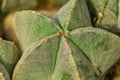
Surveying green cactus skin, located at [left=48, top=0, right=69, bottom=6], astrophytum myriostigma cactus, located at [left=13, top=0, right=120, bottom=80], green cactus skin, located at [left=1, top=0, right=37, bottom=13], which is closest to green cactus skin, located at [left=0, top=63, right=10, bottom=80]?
astrophytum myriostigma cactus, located at [left=13, top=0, right=120, bottom=80]

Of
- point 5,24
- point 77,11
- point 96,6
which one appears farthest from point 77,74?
point 5,24

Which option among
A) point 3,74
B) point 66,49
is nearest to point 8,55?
point 3,74

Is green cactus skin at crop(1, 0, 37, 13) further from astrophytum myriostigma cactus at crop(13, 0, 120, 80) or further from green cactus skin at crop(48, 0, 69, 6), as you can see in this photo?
astrophytum myriostigma cactus at crop(13, 0, 120, 80)

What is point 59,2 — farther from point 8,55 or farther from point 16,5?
point 8,55

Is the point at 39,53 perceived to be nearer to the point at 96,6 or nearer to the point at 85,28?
the point at 85,28

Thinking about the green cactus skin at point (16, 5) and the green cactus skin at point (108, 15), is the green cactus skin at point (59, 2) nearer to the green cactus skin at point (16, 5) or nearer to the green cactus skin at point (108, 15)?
the green cactus skin at point (16, 5)
